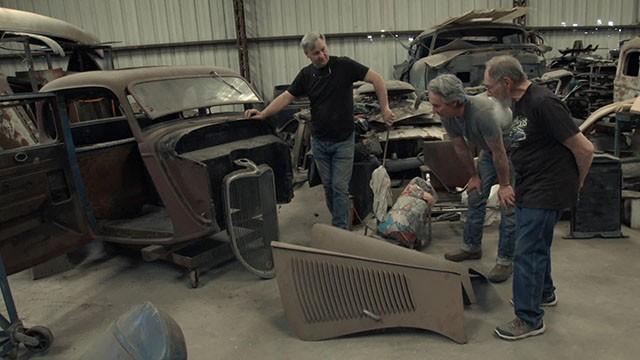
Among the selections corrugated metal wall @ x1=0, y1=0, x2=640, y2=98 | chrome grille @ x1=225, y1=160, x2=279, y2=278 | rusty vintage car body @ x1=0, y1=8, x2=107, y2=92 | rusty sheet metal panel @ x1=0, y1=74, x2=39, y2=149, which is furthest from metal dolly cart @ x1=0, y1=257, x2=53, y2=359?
corrugated metal wall @ x1=0, y1=0, x2=640, y2=98

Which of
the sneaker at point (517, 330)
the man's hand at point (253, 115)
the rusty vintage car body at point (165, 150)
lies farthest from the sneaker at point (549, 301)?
the man's hand at point (253, 115)

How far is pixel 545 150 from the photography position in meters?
2.48

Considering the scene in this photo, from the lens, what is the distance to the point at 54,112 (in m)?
3.27

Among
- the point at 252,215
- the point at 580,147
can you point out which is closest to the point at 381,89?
the point at 252,215

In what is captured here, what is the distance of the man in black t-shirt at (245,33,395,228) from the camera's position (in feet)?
13.2

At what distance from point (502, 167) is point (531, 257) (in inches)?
22.7

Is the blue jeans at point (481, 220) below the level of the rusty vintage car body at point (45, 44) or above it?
below

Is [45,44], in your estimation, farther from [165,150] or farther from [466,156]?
[466,156]

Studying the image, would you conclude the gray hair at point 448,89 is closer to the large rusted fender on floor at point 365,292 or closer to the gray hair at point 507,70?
the gray hair at point 507,70

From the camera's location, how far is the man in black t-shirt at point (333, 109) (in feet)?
13.2

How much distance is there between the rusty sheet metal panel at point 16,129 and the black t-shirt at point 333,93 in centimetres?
263

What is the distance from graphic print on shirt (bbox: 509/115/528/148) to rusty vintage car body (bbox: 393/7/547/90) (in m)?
4.99

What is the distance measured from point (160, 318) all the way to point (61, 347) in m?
2.32

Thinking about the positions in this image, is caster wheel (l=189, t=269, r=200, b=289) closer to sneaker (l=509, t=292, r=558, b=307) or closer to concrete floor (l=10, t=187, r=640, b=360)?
concrete floor (l=10, t=187, r=640, b=360)
